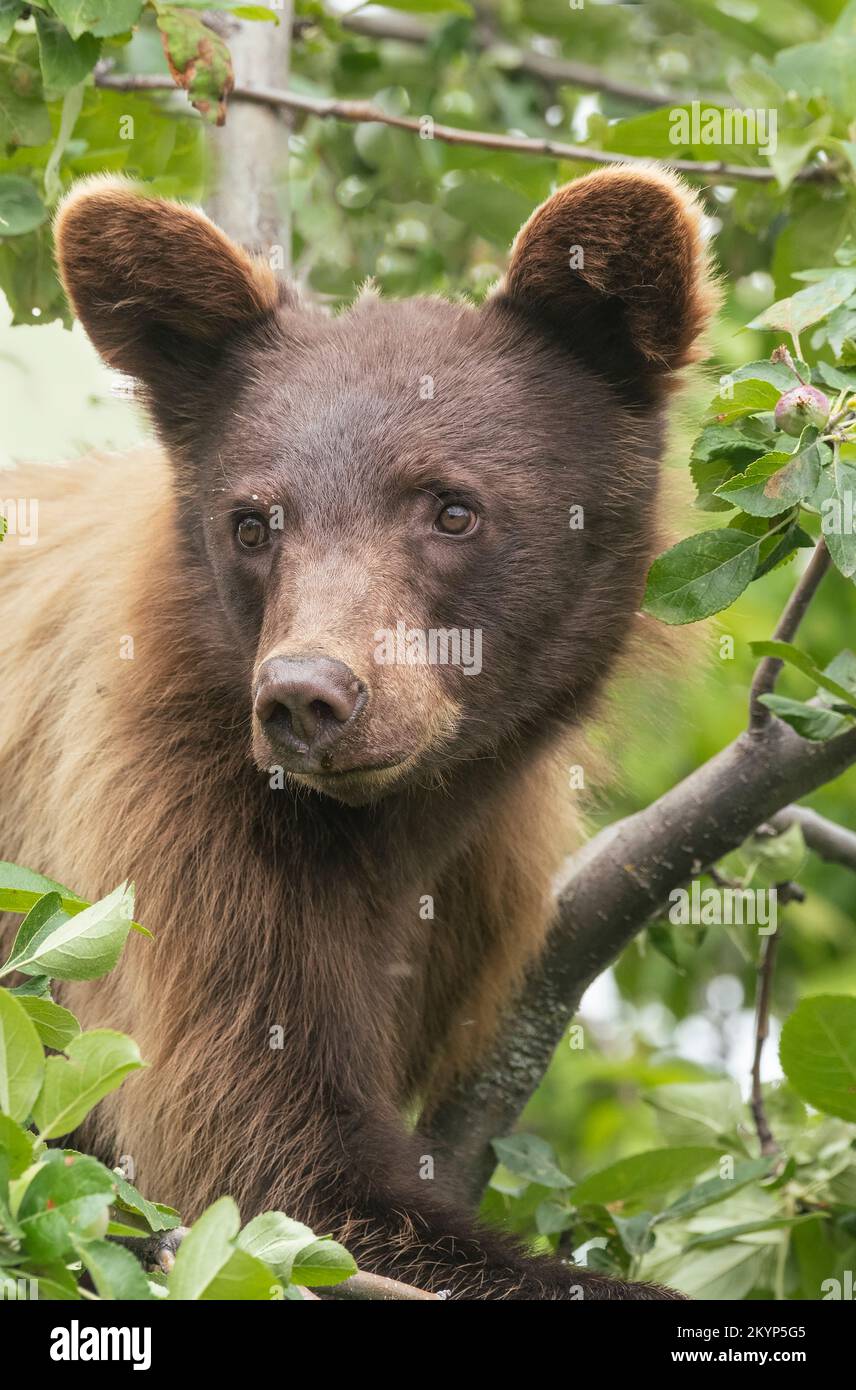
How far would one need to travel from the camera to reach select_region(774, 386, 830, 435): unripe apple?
13.6ft

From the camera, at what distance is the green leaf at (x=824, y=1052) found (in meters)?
4.74

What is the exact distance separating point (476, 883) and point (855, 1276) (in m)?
1.82

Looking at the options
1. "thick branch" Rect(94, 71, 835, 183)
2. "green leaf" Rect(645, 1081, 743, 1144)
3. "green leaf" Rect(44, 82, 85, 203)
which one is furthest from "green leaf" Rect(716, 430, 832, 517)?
"green leaf" Rect(645, 1081, 743, 1144)

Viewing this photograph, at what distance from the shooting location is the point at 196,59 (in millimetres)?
5246

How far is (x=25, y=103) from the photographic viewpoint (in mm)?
5477

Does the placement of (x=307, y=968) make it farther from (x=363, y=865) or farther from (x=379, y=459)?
(x=379, y=459)

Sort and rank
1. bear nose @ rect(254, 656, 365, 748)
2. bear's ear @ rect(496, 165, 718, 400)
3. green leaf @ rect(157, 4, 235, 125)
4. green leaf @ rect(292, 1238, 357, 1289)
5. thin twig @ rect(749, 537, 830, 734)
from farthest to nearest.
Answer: green leaf @ rect(157, 4, 235, 125), bear's ear @ rect(496, 165, 718, 400), thin twig @ rect(749, 537, 830, 734), bear nose @ rect(254, 656, 365, 748), green leaf @ rect(292, 1238, 357, 1289)

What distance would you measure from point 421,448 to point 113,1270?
2705mm

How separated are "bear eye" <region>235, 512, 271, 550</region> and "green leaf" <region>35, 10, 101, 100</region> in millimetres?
1426

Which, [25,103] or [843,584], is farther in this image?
[843,584]

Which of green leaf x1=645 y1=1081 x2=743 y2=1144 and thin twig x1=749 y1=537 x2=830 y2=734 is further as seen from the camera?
green leaf x1=645 y1=1081 x2=743 y2=1144

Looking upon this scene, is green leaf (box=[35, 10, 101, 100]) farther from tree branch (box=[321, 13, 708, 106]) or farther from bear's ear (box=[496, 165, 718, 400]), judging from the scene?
tree branch (box=[321, 13, 708, 106])
